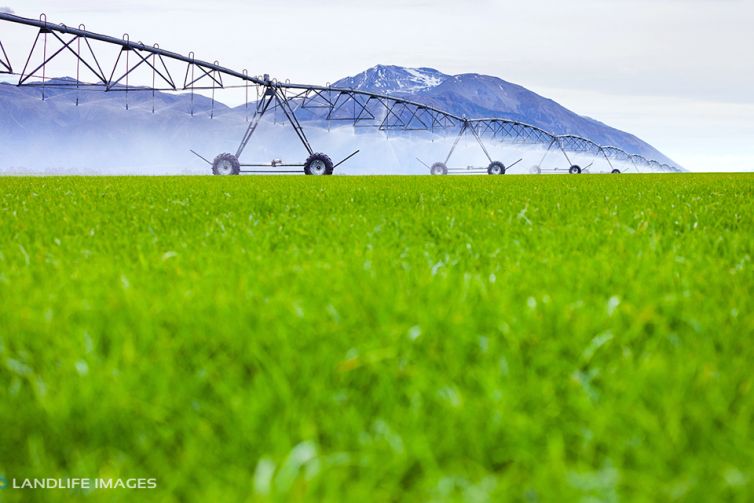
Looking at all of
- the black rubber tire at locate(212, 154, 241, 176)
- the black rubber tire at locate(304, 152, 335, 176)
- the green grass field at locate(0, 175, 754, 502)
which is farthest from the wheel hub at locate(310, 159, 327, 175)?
the green grass field at locate(0, 175, 754, 502)

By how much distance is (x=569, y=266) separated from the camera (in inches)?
123

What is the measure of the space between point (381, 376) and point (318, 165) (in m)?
35.7

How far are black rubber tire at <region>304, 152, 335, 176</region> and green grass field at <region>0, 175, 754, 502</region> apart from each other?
33412 millimetres

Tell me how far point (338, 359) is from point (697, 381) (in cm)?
92

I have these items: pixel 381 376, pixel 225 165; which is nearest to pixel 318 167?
pixel 225 165

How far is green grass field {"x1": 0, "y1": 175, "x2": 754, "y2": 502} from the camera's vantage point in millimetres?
1223

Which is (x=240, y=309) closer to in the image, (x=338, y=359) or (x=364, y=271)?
(x=338, y=359)

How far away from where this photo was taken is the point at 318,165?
36.8 meters

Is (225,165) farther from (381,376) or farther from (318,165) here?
(381,376)

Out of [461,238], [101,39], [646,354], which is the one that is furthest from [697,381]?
[101,39]

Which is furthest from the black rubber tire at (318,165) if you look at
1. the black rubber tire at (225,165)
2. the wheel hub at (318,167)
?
the black rubber tire at (225,165)

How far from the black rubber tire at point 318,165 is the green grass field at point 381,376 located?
110ft

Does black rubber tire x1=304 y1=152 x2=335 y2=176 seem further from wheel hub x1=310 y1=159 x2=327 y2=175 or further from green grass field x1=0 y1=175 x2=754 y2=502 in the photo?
green grass field x1=0 y1=175 x2=754 y2=502

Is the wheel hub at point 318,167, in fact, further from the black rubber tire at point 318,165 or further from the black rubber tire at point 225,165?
the black rubber tire at point 225,165
